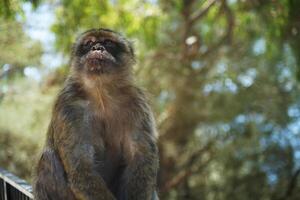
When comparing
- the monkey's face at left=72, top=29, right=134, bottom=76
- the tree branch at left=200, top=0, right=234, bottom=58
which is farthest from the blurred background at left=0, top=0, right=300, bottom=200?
the monkey's face at left=72, top=29, right=134, bottom=76

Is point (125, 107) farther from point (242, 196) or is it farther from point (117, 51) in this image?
point (242, 196)

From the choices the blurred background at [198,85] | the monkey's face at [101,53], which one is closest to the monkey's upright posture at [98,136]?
the monkey's face at [101,53]

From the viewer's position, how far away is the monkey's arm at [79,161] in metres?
3.85

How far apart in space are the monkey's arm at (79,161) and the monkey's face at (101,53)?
0.49 meters

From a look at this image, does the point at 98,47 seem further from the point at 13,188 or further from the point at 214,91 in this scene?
the point at 214,91

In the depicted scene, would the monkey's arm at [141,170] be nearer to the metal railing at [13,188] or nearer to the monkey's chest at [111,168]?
the monkey's chest at [111,168]

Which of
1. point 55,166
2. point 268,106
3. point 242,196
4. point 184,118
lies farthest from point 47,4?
point 55,166

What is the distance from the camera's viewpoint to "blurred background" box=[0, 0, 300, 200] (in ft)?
29.8

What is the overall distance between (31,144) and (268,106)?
14.2 ft

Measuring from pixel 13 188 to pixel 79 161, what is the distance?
0.71 metres

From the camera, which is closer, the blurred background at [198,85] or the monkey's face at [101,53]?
the monkey's face at [101,53]

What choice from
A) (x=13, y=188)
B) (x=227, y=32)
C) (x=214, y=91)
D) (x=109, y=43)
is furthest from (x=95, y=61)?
(x=214, y=91)

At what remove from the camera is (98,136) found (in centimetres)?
406

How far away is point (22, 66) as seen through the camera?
9.19 metres
